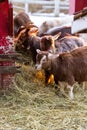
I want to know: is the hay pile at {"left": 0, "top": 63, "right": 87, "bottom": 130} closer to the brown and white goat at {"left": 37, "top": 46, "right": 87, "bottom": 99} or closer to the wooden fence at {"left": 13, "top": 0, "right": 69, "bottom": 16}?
the brown and white goat at {"left": 37, "top": 46, "right": 87, "bottom": 99}

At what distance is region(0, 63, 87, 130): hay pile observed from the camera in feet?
16.3

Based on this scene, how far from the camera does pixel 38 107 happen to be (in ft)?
18.4

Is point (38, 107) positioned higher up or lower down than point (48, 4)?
lower down

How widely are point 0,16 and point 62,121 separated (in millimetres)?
1853

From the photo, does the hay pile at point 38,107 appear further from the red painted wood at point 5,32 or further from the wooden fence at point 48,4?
the wooden fence at point 48,4

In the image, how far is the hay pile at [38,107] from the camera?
16.3 ft

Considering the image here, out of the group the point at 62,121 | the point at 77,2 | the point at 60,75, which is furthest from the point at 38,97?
the point at 77,2

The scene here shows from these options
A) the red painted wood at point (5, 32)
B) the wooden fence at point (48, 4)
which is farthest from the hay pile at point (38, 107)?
the wooden fence at point (48, 4)

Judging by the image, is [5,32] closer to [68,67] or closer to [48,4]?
[68,67]

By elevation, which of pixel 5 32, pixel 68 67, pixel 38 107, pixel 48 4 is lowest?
pixel 38 107

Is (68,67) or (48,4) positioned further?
(48,4)

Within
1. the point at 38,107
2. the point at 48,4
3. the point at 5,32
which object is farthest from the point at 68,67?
the point at 48,4

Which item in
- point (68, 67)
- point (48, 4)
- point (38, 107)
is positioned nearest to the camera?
point (38, 107)

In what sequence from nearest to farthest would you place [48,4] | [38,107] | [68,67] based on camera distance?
[38,107] → [68,67] → [48,4]
